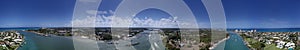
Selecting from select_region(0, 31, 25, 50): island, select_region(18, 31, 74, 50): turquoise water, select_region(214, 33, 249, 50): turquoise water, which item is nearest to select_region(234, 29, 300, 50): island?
select_region(214, 33, 249, 50): turquoise water

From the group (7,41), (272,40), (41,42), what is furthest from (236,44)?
(41,42)

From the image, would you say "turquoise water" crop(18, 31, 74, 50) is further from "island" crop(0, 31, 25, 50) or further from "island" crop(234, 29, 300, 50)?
"island" crop(234, 29, 300, 50)

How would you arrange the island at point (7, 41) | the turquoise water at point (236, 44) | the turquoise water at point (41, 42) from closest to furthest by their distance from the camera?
the island at point (7, 41) < the turquoise water at point (236, 44) < the turquoise water at point (41, 42)

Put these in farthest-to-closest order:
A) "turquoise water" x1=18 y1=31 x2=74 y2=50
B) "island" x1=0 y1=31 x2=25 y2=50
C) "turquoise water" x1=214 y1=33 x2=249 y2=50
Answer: "turquoise water" x1=18 y1=31 x2=74 y2=50, "turquoise water" x1=214 y1=33 x2=249 y2=50, "island" x1=0 y1=31 x2=25 y2=50

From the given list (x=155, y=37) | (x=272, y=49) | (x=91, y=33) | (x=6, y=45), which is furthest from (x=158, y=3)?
(x=6, y=45)

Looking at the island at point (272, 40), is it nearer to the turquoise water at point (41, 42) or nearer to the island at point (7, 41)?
the island at point (7, 41)

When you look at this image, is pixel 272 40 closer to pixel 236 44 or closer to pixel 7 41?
pixel 236 44

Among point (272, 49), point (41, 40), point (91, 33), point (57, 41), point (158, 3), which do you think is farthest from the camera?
point (41, 40)

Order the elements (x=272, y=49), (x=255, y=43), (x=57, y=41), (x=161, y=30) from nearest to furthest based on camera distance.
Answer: (x=161, y=30) < (x=272, y=49) < (x=255, y=43) < (x=57, y=41)

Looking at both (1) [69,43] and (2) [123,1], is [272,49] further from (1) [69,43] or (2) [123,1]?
(1) [69,43]

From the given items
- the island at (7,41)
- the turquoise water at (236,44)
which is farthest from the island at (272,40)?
the island at (7,41)

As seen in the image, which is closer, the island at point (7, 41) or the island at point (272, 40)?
the island at point (272, 40)
